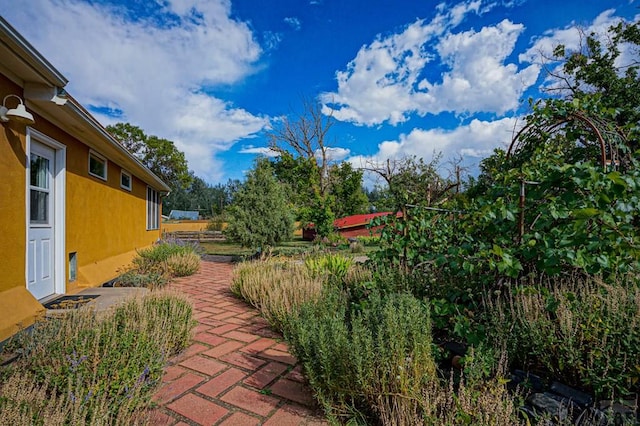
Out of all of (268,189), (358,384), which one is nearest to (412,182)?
(268,189)

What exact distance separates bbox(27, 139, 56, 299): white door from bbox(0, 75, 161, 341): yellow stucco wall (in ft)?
0.85

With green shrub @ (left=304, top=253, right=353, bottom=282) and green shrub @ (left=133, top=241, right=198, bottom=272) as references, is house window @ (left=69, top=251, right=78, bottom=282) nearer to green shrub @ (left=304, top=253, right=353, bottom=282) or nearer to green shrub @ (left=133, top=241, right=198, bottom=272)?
green shrub @ (left=133, top=241, right=198, bottom=272)

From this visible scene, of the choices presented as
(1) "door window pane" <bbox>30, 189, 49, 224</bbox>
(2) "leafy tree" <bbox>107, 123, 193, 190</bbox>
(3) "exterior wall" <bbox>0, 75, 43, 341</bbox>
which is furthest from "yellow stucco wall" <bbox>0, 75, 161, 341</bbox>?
(2) "leafy tree" <bbox>107, 123, 193, 190</bbox>

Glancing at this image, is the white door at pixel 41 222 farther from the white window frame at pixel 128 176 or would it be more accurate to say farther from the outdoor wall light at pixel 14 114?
the white window frame at pixel 128 176

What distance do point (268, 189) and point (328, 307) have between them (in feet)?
24.6

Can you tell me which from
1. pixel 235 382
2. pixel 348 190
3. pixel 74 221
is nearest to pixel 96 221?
pixel 74 221

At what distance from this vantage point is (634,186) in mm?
1994

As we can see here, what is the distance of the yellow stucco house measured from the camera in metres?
3.42

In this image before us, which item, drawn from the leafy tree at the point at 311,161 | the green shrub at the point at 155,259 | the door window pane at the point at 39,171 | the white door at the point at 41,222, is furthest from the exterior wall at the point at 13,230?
Result: the leafy tree at the point at 311,161

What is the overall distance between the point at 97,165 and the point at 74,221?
1835 mm

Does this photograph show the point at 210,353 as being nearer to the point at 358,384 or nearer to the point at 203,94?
the point at 358,384

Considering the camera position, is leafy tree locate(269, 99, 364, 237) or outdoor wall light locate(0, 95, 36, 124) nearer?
outdoor wall light locate(0, 95, 36, 124)

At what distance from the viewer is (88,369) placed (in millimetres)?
2070

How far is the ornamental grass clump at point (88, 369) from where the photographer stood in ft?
5.32
